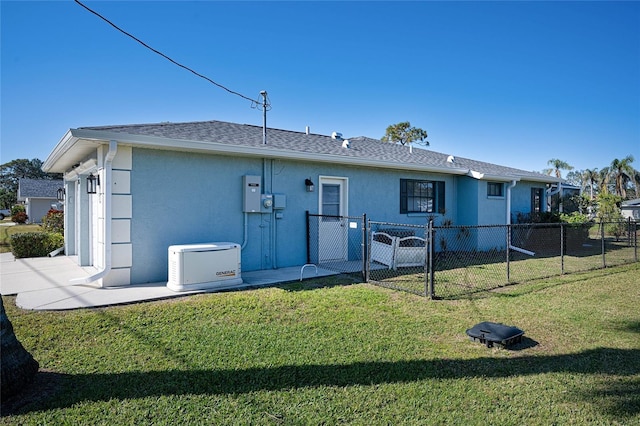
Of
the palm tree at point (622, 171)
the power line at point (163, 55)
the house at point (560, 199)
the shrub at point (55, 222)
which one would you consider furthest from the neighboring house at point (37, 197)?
the palm tree at point (622, 171)

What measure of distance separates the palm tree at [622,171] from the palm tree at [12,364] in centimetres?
5373

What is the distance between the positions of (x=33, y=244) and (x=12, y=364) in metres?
9.72

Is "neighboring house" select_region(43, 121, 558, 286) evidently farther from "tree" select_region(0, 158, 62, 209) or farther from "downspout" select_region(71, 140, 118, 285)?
"tree" select_region(0, 158, 62, 209)

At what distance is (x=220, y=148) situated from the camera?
23.1 feet

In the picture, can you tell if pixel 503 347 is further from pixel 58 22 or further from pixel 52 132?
pixel 52 132

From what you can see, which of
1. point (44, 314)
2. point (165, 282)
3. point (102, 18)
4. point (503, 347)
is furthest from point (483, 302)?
point (102, 18)

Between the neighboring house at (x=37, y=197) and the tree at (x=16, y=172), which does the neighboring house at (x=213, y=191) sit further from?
the tree at (x=16, y=172)

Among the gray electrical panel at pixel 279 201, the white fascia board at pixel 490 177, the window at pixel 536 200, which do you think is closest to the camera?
the gray electrical panel at pixel 279 201

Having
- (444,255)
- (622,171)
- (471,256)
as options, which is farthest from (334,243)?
(622,171)

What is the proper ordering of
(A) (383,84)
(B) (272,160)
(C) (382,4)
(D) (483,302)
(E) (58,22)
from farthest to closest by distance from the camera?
(A) (383,84)
(C) (382,4)
(B) (272,160)
(E) (58,22)
(D) (483,302)

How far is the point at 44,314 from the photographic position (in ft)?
15.7

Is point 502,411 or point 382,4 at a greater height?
point 382,4

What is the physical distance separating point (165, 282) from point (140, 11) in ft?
17.2

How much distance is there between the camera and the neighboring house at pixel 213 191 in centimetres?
633
